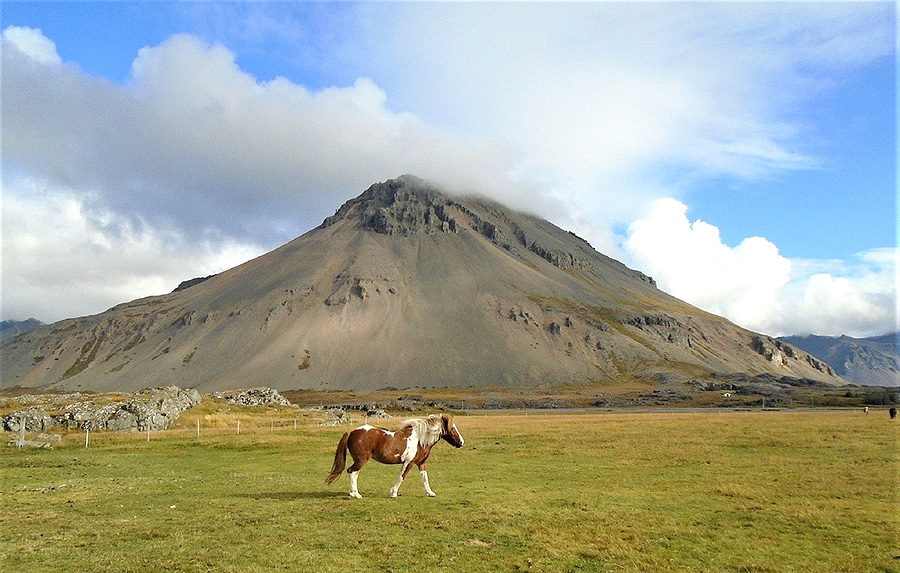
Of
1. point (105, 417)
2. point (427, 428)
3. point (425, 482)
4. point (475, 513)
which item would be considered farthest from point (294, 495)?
point (105, 417)

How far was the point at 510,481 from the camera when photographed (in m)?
28.6

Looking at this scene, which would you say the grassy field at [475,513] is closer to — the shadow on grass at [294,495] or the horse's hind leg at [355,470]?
the shadow on grass at [294,495]

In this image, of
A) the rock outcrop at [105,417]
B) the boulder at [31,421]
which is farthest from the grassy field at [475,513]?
the rock outcrop at [105,417]

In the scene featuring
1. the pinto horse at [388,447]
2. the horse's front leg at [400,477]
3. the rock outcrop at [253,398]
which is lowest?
the rock outcrop at [253,398]

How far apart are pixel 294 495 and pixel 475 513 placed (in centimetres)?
814

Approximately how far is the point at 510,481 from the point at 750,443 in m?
25.5

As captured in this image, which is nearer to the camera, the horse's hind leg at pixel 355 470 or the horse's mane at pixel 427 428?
the horse's hind leg at pixel 355 470

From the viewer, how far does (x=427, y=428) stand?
23.7 m

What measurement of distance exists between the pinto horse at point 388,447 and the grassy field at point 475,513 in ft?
3.36

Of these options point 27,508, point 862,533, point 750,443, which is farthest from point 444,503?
point 750,443

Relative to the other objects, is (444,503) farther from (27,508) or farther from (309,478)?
(27,508)

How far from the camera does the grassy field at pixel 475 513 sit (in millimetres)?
14789

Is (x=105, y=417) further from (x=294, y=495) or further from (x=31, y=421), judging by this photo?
(x=294, y=495)

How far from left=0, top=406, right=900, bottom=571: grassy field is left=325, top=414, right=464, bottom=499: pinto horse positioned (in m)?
1.02
